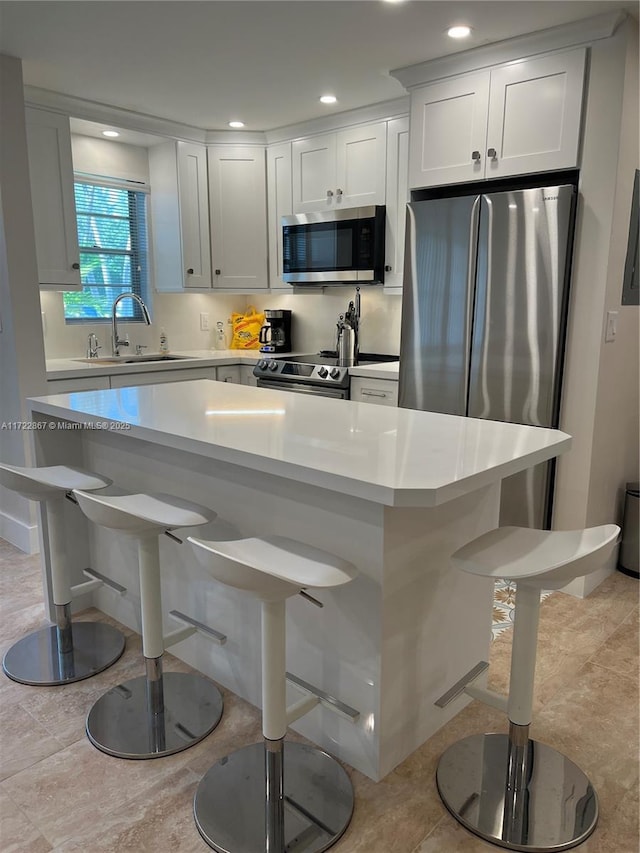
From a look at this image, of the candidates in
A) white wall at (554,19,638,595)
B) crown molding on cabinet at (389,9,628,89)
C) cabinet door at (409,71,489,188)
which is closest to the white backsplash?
cabinet door at (409,71,489,188)

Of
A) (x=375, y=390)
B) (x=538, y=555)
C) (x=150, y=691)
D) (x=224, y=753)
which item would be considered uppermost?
(x=375, y=390)

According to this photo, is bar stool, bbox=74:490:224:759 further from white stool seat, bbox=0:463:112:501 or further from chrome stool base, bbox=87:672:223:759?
white stool seat, bbox=0:463:112:501

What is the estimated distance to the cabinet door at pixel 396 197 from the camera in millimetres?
3691

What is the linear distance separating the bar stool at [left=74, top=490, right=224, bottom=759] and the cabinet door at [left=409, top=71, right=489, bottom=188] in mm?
2186

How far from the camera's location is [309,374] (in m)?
3.96

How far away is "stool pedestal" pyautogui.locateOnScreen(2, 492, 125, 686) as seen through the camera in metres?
2.31

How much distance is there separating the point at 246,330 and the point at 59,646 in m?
3.11

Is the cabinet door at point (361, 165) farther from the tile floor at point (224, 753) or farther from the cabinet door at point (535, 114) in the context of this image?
the tile floor at point (224, 753)

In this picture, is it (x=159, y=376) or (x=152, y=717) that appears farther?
(x=159, y=376)

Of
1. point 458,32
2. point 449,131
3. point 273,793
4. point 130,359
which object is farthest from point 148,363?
point 273,793

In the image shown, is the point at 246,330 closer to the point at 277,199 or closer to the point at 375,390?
the point at 277,199

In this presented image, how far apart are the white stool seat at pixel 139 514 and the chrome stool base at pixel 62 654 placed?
805mm

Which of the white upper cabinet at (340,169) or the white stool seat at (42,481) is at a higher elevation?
the white upper cabinet at (340,169)

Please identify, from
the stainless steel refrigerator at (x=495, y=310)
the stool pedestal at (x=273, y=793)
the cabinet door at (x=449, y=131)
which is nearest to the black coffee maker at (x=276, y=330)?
the stainless steel refrigerator at (x=495, y=310)
